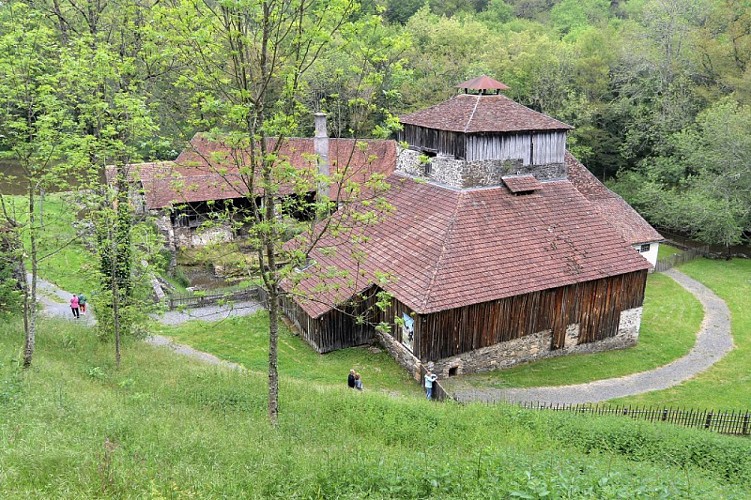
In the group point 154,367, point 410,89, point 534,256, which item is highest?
point 410,89

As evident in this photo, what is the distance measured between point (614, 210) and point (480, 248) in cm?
1446

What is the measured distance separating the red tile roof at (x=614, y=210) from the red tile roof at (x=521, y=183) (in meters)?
8.07

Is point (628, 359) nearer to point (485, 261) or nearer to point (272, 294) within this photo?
point (485, 261)

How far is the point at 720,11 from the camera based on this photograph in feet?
134

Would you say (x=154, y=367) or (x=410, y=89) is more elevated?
(x=410, y=89)

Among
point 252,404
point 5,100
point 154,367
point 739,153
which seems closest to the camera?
point 5,100

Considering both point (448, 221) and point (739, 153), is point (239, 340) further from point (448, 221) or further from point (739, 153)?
point (739, 153)

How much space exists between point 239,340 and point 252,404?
8.66 m

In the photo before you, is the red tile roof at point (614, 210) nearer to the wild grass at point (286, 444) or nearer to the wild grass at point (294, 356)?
the wild grass at point (294, 356)

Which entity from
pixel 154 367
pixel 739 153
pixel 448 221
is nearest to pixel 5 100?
pixel 154 367

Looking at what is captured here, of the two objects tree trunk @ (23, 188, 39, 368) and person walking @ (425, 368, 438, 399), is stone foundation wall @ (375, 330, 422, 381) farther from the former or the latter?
tree trunk @ (23, 188, 39, 368)

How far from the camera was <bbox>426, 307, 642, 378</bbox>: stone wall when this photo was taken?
1920 centimetres

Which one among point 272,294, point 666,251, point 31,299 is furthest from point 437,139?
point 666,251

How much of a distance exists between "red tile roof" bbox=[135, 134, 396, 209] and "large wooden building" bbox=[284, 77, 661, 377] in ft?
9.18
